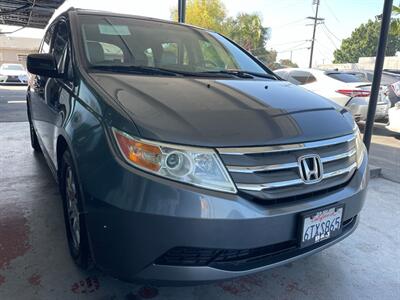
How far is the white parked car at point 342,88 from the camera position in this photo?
23.5ft

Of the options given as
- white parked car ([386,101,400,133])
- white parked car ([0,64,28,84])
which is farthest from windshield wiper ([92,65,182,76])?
white parked car ([0,64,28,84])

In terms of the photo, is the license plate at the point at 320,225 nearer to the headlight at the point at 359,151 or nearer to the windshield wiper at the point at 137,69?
the headlight at the point at 359,151

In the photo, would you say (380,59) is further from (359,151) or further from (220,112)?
(220,112)

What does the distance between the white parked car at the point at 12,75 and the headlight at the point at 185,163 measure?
19.5 meters

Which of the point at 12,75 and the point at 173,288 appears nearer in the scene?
the point at 173,288

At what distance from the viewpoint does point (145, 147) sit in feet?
4.80

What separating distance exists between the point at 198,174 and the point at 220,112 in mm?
392

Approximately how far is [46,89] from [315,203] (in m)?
2.15

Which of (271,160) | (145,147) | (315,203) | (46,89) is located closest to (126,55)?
(46,89)

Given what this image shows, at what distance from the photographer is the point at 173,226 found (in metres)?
1.40

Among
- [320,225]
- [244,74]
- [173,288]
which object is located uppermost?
[244,74]

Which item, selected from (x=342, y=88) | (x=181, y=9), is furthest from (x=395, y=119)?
(x=181, y=9)

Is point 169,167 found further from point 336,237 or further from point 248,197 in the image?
point 336,237

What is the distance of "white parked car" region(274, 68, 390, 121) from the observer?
715 centimetres
